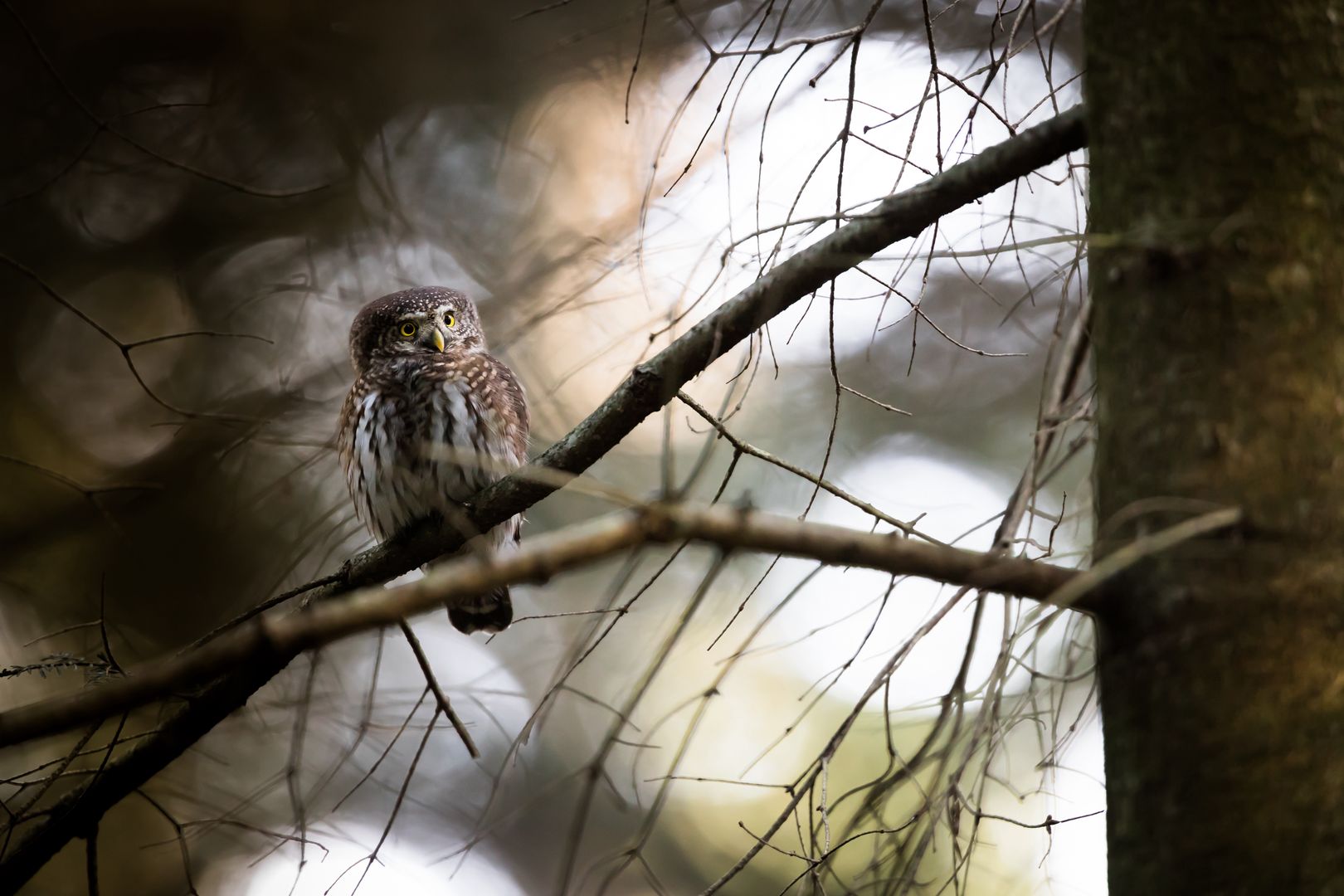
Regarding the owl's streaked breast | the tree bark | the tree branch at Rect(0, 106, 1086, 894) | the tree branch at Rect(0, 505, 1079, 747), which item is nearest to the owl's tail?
the owl's streaked breast

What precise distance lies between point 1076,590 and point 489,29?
544 cm

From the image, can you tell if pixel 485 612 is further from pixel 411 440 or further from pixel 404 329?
pixel 404 329

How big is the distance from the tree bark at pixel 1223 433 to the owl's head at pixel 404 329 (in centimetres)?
305

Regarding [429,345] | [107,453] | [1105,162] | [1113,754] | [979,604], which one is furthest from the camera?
[107,453]

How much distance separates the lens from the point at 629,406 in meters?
2.24

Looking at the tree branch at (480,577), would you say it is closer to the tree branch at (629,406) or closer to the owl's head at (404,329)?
the tree branch at (629,406)

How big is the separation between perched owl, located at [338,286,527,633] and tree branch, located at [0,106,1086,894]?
2.98 feet

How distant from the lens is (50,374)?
5723 millimetres

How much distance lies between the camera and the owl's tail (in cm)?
417

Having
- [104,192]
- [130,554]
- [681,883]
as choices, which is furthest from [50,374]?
[681,883]

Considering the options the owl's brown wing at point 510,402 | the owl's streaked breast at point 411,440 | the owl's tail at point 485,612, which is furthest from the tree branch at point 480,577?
the owl's tail at point 485,612

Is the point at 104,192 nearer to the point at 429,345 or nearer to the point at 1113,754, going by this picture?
the point at 429,345

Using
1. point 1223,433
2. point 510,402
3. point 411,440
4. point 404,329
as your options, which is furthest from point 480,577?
point 404,329

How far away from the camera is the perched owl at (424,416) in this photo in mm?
3787
